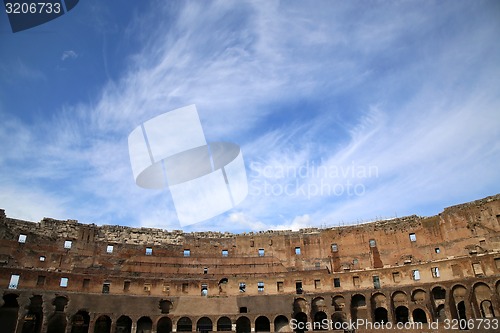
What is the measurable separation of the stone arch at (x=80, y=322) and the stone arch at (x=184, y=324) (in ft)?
31.9

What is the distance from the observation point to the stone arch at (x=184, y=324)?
42.2 meters

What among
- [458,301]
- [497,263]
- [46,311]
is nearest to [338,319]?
[458,301]

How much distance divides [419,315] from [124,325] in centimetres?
3303

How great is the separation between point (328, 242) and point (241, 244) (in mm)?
12557

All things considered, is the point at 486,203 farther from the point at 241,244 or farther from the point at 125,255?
the point at 125,255

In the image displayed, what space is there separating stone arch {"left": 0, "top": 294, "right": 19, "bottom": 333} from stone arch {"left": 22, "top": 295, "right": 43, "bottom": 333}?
118 centimetres

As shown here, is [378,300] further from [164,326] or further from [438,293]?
[164,326]

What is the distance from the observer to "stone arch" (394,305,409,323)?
42.4 metres

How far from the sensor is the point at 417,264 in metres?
43.7

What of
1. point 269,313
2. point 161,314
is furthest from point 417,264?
point 161,314

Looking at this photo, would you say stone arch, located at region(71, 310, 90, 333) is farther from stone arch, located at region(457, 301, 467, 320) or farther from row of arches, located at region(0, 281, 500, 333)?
stone arch, located at region(457, 301, 467, 320)

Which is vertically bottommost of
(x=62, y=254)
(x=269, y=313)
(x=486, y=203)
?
(x=269, y=313)

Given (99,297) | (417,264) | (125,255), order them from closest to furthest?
(99,297) < (417,264) < (125,255)

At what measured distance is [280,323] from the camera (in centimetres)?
4291
